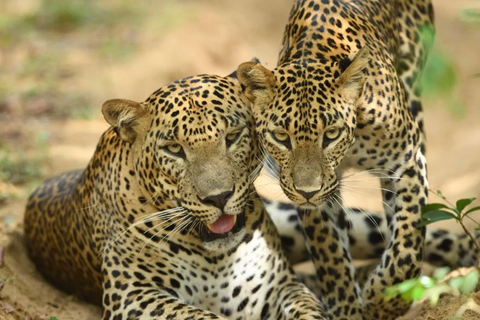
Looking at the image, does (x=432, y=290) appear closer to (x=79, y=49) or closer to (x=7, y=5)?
(x=79, y=49)

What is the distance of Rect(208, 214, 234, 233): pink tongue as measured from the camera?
6.24 m

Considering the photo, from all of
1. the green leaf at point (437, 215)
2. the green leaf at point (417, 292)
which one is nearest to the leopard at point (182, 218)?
the green leaf at point (437, 215)

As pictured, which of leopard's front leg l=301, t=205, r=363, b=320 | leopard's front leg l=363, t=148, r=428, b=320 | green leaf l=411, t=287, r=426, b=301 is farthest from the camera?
leopard's front leg l=301, t=205, r=363, b=320

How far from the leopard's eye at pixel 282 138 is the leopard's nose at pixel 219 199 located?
57 centimetres

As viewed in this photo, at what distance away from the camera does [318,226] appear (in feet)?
24.1

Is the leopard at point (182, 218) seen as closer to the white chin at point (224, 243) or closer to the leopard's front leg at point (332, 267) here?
the white chin at point (224, 243)

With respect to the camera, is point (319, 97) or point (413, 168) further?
point (413, 168)

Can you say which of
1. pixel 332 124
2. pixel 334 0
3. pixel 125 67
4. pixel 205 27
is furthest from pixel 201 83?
pixel 205 27

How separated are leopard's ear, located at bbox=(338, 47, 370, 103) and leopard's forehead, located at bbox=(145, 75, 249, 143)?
76 centimetres

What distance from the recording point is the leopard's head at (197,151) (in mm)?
6102

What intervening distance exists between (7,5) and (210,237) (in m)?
13.7

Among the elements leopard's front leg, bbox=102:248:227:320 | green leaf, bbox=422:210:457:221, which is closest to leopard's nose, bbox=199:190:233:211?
leopard's front leg, bbox=102:248:227:320

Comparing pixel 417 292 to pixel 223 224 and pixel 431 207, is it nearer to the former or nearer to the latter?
pixel 223 224

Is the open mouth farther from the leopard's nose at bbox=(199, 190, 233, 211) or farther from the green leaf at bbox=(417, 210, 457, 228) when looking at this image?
the green leaf at bbox=(417, 210, 457, 228)
